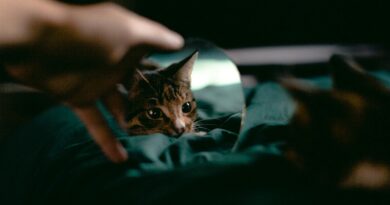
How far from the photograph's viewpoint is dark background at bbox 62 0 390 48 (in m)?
1.78

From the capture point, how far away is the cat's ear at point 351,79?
55 cm

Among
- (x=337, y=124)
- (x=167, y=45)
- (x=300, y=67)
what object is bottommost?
(x=300, y=67)

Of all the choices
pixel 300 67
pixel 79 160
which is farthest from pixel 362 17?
pixel 79 160

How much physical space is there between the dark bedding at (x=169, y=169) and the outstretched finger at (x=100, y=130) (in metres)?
0.02

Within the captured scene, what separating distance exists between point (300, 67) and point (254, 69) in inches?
8.7

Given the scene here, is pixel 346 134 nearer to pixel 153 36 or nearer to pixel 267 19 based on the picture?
pixel 153 36

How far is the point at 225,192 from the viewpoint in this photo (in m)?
0.53

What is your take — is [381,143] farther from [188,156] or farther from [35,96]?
[35,96]

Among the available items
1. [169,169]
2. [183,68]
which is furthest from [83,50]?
[183,68]

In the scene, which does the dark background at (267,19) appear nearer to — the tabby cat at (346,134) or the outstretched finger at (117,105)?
the outstretched finger at (117,105)

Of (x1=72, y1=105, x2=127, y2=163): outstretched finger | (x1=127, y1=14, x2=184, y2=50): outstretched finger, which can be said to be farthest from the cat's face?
(x1=127, y1=14, x2=184, y2=50): outstretched finger

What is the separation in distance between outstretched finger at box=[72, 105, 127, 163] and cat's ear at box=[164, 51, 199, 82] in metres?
0.27

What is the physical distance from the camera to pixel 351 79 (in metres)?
0.58

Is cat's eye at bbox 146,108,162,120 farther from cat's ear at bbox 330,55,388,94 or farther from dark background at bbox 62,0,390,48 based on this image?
dark background at bbox 62,0,390,48
